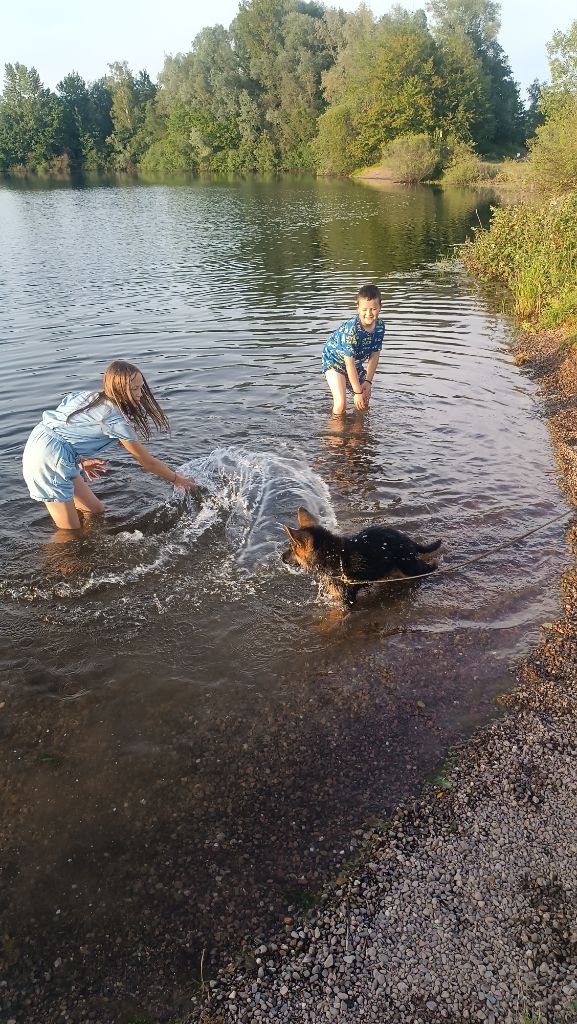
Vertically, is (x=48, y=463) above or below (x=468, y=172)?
below

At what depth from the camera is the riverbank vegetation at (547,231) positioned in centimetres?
1552

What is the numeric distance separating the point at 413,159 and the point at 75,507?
63128 millimetres

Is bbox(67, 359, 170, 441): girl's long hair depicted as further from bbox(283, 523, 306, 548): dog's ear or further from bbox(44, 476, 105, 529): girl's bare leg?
bbox(283, 523, 306, 548): dog's ear

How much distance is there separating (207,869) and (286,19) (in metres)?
101

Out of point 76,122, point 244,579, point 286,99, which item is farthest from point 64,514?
point 76,122

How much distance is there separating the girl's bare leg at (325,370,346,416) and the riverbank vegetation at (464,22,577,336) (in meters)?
6.39

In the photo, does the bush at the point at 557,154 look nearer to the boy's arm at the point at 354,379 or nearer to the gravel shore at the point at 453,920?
the boy's arm at the point at 354,379

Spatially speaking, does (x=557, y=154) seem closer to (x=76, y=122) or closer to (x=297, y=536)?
(x=297, y=536)

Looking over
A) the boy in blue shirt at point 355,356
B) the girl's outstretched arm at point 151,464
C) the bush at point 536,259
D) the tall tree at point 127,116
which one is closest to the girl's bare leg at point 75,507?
the girl's outstretched arm at point 151,464

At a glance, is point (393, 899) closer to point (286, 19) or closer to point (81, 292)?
point (81, 292)

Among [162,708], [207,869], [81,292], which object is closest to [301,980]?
[207,869]

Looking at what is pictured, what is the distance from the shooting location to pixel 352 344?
391 inches

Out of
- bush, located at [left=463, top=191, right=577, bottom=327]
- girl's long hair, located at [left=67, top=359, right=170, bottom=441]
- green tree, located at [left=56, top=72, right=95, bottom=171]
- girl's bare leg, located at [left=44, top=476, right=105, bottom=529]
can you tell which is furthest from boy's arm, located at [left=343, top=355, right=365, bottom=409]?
green tree, located at [left=56, top=72, right=95, bottom=171]

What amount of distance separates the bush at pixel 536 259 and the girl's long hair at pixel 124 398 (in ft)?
38.3
